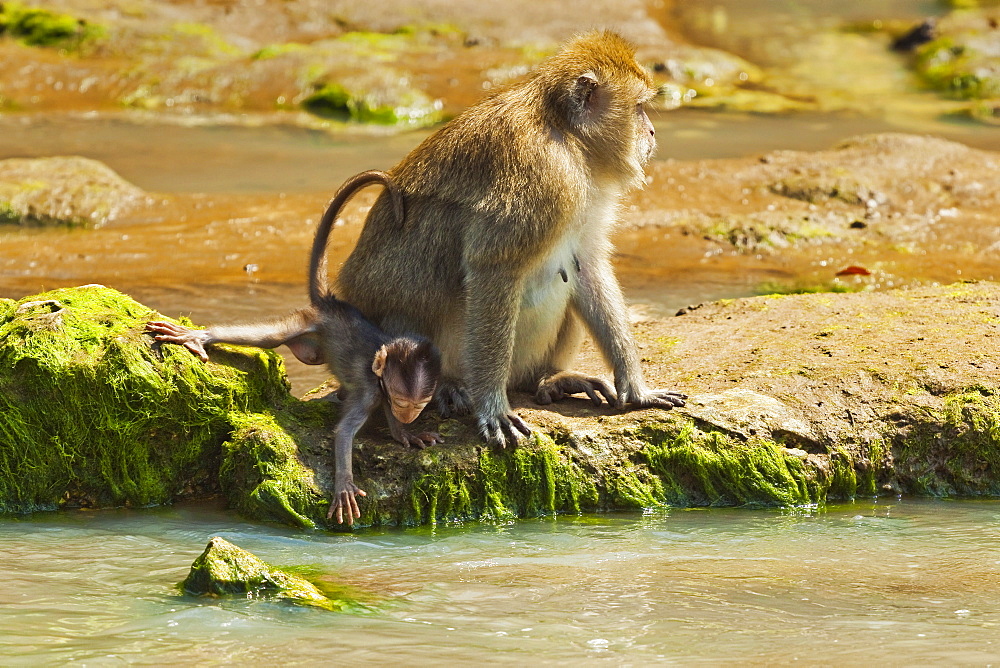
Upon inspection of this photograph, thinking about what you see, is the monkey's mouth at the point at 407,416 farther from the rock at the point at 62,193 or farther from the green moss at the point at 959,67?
the green moss at the point at 959,67

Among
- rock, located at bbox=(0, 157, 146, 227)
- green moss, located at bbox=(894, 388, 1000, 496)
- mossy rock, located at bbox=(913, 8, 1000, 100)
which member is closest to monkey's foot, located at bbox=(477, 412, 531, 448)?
green moss, located at bbox=(894, 388, 1000, 496)

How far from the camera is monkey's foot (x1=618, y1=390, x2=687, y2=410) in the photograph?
718cm

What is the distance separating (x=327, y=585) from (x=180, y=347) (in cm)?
174

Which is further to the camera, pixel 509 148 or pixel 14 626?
pixel 509 148

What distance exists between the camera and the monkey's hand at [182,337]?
6605 mm

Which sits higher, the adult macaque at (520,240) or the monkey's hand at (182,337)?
the adult macaque at (520,240)

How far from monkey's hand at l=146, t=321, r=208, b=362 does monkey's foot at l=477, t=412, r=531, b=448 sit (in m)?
1.60

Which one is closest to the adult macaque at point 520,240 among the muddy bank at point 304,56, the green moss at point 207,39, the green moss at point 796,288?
the green moss at point 796,288

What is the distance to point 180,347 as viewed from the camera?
6641 millimetres

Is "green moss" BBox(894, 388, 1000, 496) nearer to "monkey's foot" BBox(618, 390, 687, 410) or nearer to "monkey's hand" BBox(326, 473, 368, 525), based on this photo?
"monkey's foot" BBox(618, 390, 687, 410)

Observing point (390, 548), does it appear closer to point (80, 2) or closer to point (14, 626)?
point (14, 626)

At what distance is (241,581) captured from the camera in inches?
214

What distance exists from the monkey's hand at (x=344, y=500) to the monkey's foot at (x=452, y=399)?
82cm

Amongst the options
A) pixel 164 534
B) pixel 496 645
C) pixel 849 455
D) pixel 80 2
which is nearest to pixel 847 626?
pixel 496 645
